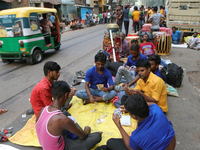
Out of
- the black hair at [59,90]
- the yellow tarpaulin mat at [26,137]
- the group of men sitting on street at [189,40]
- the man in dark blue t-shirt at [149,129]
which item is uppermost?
the group of men sitting on street at [189,40]

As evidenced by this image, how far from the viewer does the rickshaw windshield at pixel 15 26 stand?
6.36 m

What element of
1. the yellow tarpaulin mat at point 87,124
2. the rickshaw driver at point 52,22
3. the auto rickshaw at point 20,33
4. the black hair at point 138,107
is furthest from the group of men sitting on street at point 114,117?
the rickshaw driver at point 52,22

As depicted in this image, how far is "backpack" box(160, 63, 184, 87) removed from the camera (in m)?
4.35

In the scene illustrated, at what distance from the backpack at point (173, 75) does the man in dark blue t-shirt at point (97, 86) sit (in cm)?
184

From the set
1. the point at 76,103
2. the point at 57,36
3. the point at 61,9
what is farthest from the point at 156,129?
the point at 61,9

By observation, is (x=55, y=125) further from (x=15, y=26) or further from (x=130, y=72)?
(x=15, y=26)

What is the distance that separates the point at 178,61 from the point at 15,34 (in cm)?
713

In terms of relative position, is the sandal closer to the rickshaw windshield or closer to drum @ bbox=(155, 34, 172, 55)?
the rickshaw windshield

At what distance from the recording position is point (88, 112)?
350cm

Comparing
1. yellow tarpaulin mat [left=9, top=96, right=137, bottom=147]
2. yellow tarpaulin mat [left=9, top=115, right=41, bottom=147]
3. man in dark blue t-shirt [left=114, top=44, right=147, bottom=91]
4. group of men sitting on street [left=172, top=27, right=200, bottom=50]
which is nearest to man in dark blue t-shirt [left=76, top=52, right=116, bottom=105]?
yellow tarpaulin mat [left=9, top=96, right=137, bottom=147]

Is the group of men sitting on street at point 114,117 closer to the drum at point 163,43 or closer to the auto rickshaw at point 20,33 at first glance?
the drum at point 163,43

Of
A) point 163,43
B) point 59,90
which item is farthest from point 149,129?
point 163,43

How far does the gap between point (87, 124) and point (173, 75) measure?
111 inches

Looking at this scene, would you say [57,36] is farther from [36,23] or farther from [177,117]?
[177,117]
